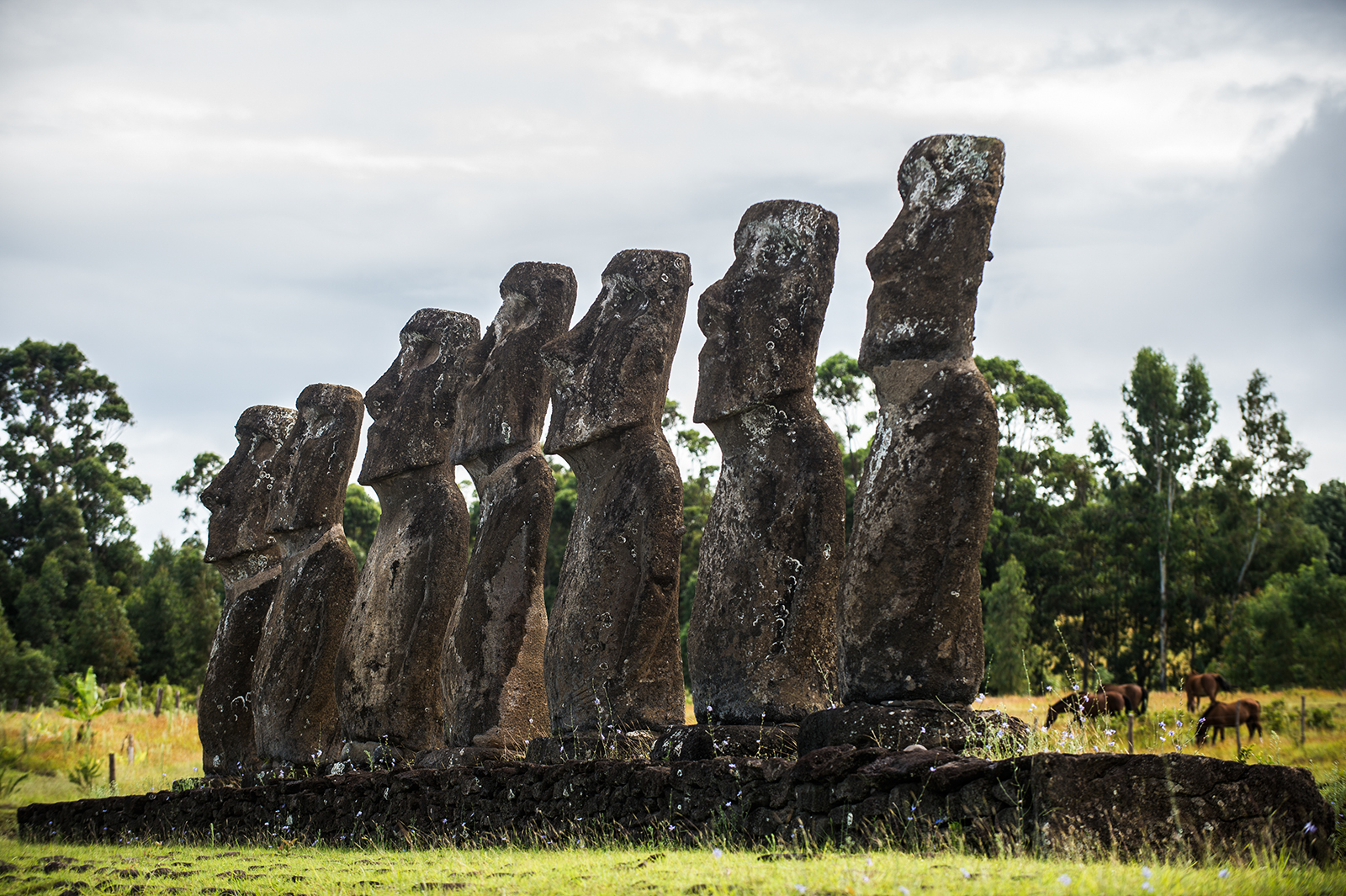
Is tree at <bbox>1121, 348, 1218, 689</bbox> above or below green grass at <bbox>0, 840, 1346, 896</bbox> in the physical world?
above

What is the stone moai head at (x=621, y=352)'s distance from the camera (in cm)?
1008

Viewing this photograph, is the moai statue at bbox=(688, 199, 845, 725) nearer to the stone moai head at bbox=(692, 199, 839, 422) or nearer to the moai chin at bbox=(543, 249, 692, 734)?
the stone moai head at bbox=(692, 199, 839, 422)

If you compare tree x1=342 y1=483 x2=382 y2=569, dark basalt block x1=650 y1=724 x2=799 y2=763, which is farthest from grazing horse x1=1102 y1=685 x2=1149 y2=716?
tree x1=342 y1=483 x2=382 y2=569

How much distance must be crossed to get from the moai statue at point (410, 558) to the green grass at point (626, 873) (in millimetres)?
1741

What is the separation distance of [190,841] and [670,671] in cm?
528

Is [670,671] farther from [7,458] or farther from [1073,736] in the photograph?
[7,458]

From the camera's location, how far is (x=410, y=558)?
12.3 m

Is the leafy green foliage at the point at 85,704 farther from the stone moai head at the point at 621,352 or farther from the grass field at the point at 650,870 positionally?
the stone moai head at the point at 621,352

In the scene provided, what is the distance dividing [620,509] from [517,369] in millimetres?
2463

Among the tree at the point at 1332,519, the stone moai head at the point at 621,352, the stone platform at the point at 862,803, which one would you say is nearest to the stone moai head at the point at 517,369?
the stone moai head at the point at 621,352

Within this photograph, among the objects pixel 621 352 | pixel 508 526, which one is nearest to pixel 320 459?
pixel 508 526

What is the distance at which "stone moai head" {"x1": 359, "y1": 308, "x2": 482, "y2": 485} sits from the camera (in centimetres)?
1252

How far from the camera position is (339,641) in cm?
1292

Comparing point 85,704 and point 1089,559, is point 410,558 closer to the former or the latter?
point 85,704
